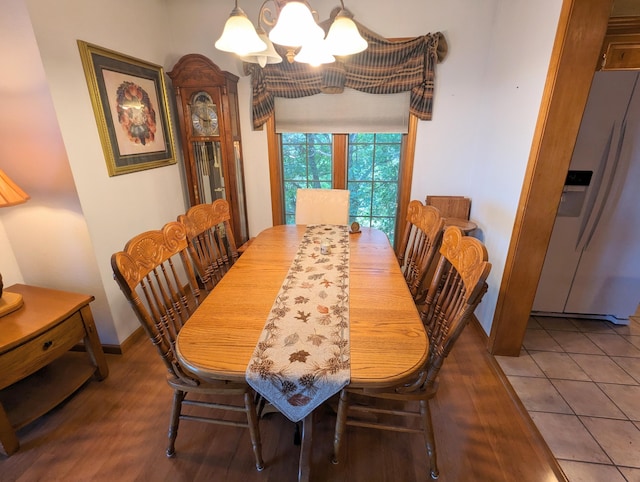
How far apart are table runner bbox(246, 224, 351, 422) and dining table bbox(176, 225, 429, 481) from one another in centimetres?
3

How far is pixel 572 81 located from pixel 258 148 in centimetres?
222

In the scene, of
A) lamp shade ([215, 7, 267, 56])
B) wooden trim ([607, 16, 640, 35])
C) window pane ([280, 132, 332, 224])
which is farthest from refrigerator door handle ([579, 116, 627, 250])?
lamp shade ([215, 7, 267, 56])

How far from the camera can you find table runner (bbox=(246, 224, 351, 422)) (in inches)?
36.2

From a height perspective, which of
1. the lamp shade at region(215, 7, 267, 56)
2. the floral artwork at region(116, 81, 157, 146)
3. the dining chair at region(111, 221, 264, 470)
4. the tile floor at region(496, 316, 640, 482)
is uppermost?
the lamp shade at region(215, 7, 267, 56)

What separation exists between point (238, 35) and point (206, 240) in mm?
1072

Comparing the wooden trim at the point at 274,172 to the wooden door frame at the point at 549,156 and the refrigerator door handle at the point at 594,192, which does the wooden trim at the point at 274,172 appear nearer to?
the wooden door frame at the point at 549,156

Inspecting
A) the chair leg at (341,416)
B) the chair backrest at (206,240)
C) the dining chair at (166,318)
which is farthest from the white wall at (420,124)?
the chair leg at (341,416)

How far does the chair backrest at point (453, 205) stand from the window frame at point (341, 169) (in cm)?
25

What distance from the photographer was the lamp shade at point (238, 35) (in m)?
1.12

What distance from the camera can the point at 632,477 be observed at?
Result: 1301 mm

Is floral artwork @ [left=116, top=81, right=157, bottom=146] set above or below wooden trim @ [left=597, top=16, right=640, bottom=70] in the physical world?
below

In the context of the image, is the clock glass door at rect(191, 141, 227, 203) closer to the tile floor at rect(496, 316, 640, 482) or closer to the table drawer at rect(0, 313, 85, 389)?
the table drawer at rect(0, 313, 85, 389)

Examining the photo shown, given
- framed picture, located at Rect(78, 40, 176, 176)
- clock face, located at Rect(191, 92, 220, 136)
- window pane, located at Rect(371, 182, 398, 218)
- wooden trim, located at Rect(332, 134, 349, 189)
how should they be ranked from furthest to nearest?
window pane, located at Rect(371, 182, 398, 218) < wooden trim, located at Rect(332, 134, 349, 189) < clock face, located at Rect(191, 92, 220, 136) < framed picture, located at Rect(78, 40, 176, 176)

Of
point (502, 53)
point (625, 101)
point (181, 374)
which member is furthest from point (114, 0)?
point (625, 101)
